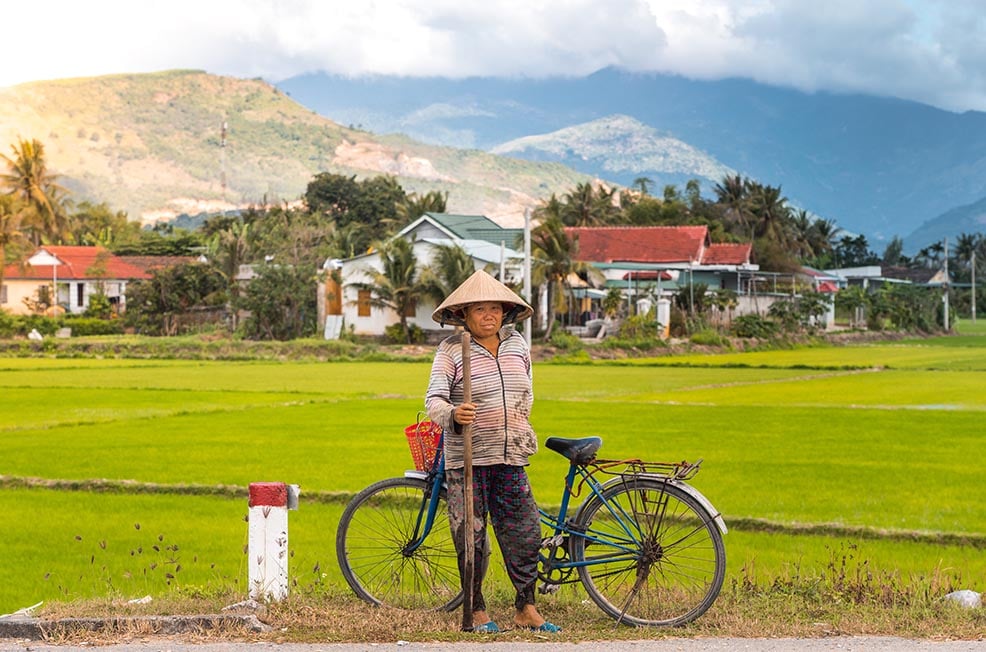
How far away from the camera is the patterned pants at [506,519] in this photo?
646 centimetres

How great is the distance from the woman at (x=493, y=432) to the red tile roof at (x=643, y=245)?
5587 cm

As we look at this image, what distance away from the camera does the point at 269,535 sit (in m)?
6.76

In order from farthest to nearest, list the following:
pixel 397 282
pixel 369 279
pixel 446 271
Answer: pixel 369 279 < pixel 397 282 < pixel 446 271

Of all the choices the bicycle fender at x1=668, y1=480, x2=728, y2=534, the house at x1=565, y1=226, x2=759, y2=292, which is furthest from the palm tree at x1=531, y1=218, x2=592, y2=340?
the bicycle fender at x1=668, y1=480, x2=728, y2=534

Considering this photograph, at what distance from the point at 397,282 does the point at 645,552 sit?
40422 millimetres

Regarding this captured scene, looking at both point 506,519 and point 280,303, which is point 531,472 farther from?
point 280,303

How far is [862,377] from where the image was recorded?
32.9 meters

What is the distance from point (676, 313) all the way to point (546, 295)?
5.55 metres

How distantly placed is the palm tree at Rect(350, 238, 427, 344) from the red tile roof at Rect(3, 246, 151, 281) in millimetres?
24509

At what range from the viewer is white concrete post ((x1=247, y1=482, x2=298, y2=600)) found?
675 cm

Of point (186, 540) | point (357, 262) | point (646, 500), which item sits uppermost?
point (357, 262)

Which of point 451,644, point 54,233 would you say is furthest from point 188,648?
point 54,233

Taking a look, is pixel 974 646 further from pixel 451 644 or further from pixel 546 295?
pixel 546 295

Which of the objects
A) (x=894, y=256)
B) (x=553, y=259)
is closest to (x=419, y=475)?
(x=553, y=259)
